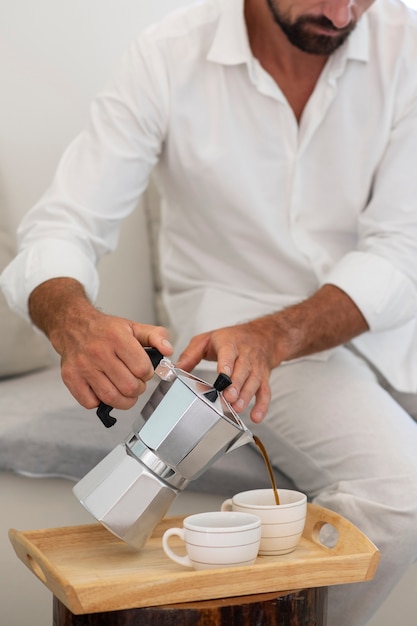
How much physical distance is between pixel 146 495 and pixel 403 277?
71 cm

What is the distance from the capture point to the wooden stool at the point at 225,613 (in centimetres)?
100

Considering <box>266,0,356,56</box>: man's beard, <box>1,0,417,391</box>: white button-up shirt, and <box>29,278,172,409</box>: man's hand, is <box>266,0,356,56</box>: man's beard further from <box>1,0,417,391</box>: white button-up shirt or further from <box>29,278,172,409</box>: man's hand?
<box>29,278,172,409</box>: man's hand

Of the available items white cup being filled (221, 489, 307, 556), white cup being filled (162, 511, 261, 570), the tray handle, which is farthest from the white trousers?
white cup being filled (162, 511, 261, 570)

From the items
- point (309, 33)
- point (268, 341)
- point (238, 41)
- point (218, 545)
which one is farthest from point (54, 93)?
point (218, 545)

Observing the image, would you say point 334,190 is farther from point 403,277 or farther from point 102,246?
point 102,246

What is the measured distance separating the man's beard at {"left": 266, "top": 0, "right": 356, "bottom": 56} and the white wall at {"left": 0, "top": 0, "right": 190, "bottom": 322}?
2.08 feet

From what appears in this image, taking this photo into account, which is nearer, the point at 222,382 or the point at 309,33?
the point at 222,382

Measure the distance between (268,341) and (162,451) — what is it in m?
0.33

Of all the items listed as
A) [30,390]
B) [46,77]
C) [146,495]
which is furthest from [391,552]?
[46,77]

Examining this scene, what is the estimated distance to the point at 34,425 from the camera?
1.52 m

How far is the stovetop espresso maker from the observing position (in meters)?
1.03

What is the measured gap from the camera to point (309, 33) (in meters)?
1.59

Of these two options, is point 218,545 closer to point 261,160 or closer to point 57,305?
point 57,305

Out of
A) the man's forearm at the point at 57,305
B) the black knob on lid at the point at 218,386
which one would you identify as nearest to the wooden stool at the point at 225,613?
the black knob on lid at the point at 218,386
